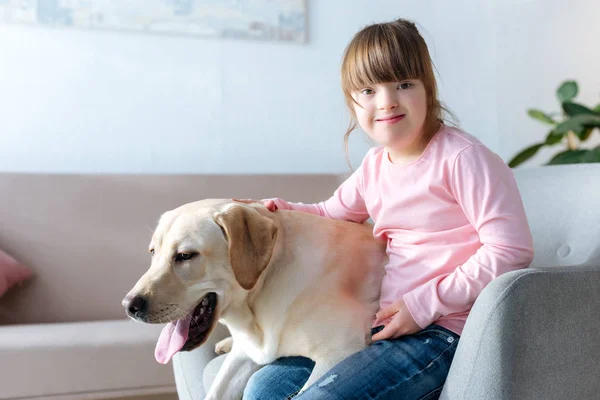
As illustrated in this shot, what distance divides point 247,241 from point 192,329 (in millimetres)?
202

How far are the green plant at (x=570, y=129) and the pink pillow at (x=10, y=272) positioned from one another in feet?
6.89

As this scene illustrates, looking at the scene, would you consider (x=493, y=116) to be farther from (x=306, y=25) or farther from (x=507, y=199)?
(x=507, y=199)

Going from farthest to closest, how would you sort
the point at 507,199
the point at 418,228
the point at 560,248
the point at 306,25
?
the point at 306,25 < the point at 560,248 < the point at 418,228 < the point at 507,199

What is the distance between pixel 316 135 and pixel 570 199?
1.58m

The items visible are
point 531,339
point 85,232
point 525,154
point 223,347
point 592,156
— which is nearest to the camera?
point 531,339

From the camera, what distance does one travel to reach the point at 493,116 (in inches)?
125

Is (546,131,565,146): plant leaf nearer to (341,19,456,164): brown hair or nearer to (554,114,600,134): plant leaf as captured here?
(554,114,600,134): plant leaf

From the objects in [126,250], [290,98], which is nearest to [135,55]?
[290,98]

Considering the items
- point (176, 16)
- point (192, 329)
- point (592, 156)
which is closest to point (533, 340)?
point (192, 329)

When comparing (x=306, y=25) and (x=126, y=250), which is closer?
(x=126, y=250)

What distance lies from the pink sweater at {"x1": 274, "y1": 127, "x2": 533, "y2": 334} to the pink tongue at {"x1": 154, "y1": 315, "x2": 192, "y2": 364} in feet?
1.31

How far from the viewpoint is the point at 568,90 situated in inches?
102

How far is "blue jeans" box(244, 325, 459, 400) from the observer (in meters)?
1.01

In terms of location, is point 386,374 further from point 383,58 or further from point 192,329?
point 383,58
